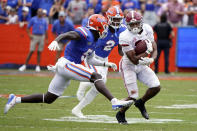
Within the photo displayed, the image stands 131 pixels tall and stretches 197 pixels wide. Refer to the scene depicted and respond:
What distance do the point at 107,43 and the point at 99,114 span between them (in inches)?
48.8

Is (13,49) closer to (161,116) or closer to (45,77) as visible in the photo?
(45,77)

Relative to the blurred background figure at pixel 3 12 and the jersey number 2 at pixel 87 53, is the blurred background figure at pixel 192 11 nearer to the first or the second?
the blurred background figure at pixel 3 12

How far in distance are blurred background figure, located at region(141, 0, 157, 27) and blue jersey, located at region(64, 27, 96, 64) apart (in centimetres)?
1017

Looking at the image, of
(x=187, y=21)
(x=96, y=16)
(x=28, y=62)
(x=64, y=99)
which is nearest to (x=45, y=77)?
(x=28, y=62)

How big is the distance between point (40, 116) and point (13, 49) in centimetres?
993

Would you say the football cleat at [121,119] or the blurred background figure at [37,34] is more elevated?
the football cleat at [121,119]

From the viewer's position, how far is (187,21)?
56.9 feet

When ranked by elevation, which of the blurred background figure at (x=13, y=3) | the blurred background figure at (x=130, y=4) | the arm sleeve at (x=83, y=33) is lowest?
the blurred background figure at (x=130, y=4)

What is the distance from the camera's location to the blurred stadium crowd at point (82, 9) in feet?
54.6

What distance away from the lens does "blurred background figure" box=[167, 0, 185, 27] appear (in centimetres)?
1669

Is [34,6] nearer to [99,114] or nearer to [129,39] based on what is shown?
[99,114]

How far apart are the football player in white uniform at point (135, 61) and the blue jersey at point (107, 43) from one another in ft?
3.58

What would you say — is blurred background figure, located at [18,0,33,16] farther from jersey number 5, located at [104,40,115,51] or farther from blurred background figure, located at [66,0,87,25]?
jersey number 5, located at [104,40,115,51]

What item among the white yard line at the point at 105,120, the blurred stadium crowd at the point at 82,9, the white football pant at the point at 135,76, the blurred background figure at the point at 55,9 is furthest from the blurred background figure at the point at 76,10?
the white football pant at the point at 135,76
